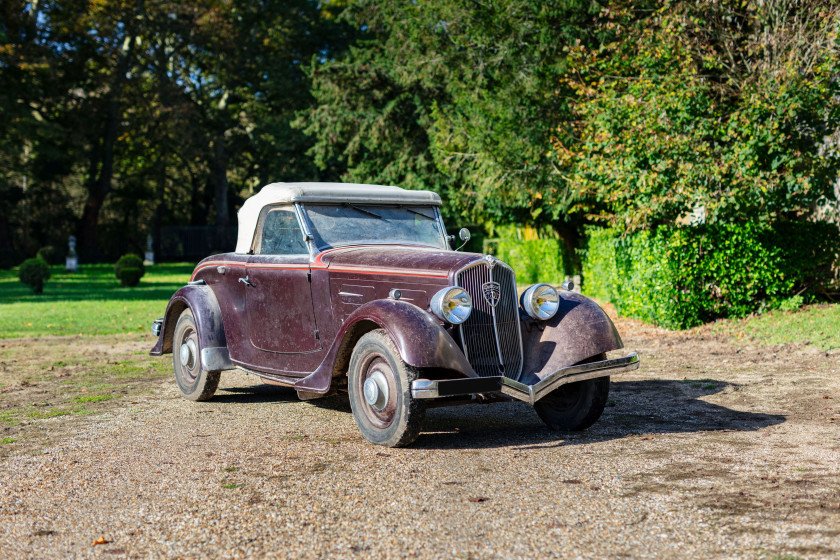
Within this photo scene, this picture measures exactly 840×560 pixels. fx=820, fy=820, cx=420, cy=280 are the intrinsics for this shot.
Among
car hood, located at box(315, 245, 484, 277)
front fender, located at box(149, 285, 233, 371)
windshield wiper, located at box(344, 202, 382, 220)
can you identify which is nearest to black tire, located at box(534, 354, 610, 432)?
car hood, located at box(315, 245, 484, 277)

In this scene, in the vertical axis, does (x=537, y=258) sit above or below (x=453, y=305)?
below

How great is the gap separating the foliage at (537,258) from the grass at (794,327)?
10.5m

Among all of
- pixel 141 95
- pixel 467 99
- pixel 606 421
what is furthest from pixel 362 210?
pixel 141 95

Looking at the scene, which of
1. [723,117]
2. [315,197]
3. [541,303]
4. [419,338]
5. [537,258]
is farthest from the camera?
[537,258]

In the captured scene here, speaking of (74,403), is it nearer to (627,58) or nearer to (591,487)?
(591,487)

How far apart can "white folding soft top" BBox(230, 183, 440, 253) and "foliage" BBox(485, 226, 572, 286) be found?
1520 centimetres

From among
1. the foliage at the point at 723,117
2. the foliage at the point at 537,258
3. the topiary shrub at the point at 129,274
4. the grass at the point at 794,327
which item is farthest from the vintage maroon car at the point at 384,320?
the topiary shrub at the point at 129,274

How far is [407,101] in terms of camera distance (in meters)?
29.8

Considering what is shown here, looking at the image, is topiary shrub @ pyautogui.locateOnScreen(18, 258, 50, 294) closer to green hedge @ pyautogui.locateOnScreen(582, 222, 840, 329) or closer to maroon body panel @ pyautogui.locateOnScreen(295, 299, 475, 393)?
green hedge @ pyautogui.locateOnScreen(582, 222, 840, 329)

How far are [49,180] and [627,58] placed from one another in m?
38.7

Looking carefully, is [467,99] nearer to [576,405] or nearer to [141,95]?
[576,405]

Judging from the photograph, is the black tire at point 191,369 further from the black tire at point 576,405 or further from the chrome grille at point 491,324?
the black tire at point 576,405

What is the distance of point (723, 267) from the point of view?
41.1ft

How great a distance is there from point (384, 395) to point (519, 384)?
97 centimetres
